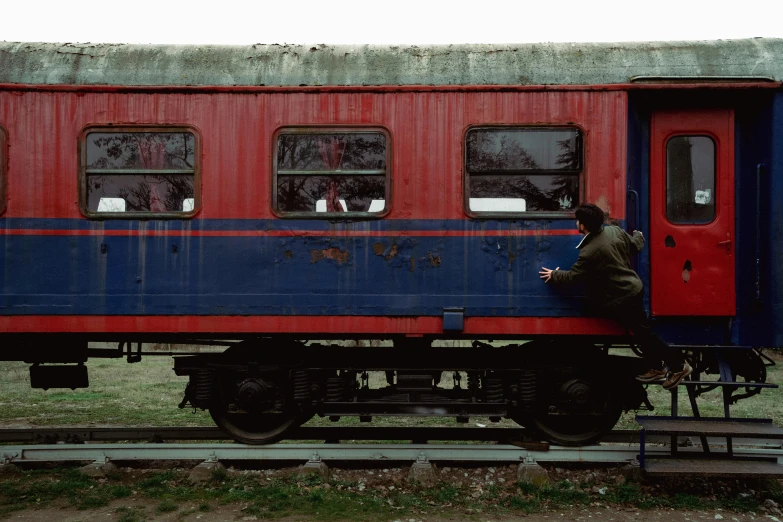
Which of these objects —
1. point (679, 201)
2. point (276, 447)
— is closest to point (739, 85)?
point (679, 201)

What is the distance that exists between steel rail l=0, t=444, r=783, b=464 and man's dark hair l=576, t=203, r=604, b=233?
2098mm

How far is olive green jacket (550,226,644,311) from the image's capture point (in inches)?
216

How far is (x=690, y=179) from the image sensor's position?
5.97 metres

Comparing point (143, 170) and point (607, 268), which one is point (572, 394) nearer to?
point (607, 268)

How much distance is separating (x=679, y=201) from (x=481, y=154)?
1946 millimetres

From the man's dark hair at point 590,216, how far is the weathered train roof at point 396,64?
1.30 m

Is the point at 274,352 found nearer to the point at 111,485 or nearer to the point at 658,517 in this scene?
the point at 111,485

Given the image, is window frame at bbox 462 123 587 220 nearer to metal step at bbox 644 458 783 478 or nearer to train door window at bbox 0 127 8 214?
metal step at bbox 644 458 783 478

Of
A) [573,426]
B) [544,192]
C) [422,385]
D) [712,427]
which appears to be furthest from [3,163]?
[712,427]

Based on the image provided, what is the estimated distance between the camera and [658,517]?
4914 millimetres

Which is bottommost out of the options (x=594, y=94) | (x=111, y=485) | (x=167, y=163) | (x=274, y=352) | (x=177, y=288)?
(x=111, y=485)

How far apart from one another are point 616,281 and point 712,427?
59.5 inches

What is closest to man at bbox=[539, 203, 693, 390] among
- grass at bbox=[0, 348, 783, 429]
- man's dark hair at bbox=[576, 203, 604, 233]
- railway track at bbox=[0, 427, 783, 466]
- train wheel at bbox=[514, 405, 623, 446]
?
man's dark hair at bbox=[576, 203, 604, 233]

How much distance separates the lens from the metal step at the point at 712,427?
208 inches
